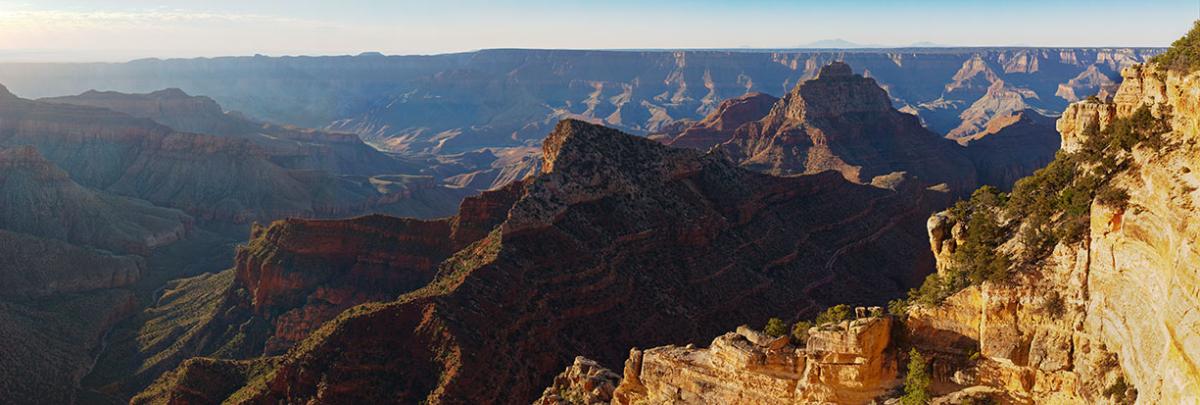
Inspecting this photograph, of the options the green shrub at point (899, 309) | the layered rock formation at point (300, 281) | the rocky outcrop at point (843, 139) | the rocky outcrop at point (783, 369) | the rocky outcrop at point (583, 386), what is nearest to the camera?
the rocky outcrop at point (783, 369)

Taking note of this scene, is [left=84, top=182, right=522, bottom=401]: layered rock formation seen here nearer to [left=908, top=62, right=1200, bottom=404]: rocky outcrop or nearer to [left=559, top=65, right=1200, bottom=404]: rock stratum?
[left=559, top=65, right=1200, bottom=404]: rock stratum

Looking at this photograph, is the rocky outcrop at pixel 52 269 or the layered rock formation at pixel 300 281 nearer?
the layered rock formation at pixel 300 281

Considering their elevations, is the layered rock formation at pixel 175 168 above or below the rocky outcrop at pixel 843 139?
below

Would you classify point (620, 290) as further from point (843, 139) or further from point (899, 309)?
point (843, 139)

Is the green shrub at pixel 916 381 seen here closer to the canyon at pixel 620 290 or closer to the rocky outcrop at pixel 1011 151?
the canyon at pixel 620 290

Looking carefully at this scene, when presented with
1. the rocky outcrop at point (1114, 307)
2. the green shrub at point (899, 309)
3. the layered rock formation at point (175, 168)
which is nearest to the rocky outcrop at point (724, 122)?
the layered rock formation at point (175, 168)

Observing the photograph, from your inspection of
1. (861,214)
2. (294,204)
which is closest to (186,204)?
(294,204)

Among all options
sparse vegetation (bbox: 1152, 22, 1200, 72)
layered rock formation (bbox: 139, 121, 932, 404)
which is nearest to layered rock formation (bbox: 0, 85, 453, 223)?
layered rock formation (bbox: 139, 121, 932, 404)
